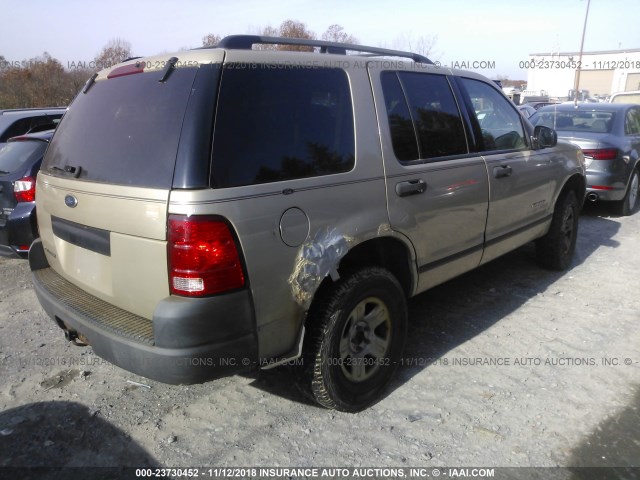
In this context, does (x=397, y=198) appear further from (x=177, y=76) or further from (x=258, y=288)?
(x=177, y=76)

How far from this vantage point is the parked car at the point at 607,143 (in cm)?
714

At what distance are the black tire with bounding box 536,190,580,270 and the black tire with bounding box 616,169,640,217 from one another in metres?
2.99

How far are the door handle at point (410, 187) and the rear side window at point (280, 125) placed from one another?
0.40 metres

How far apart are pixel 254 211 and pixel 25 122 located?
6783mm

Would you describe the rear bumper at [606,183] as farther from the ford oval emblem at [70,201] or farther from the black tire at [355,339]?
the ford oval emblem at [70,201]

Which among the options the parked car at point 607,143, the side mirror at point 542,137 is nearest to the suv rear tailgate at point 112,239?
the side mirror at point 542,137

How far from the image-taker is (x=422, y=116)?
328 centimetres

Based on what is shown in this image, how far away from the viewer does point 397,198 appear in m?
2.95

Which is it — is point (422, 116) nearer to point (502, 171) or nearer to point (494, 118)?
point (502, 171)

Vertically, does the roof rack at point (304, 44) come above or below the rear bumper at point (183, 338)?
above

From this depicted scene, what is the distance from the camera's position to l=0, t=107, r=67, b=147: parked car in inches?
281

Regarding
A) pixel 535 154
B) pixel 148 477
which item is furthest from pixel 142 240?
pixel 535 154

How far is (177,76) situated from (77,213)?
908 mm

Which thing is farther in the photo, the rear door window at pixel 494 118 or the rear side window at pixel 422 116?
the rear door window at pixel 494 118
